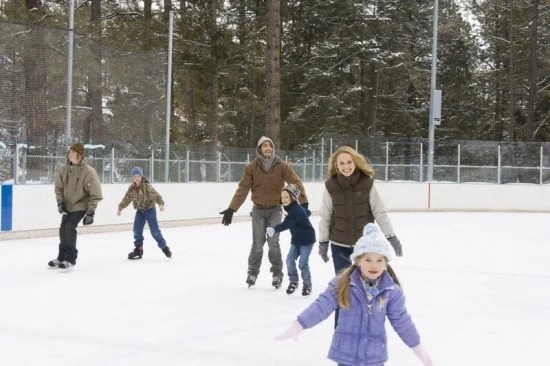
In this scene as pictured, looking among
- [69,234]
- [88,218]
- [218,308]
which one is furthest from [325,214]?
[69,234]

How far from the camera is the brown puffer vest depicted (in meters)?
4.85

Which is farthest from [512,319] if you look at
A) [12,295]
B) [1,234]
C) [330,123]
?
[330,123]

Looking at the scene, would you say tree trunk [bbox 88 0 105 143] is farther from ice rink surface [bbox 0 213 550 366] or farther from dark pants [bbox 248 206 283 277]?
dark pants [bbox 248 206 283 277]

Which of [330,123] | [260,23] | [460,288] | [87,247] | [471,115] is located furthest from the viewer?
[471,115]

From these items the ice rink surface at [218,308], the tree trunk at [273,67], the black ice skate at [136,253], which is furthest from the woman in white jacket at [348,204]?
the tree trunk at [273,67]

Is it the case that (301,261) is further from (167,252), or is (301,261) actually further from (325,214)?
(167,252)

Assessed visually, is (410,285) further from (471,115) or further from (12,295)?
(471,115)

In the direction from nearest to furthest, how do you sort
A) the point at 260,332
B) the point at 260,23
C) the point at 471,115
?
the point at 260,332 → the point at 260,23 → the point at 471,115

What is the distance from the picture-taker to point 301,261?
260 inches

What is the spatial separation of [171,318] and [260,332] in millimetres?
804

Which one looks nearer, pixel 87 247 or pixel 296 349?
pixel 296 349

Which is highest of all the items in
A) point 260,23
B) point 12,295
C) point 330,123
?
point 260,23

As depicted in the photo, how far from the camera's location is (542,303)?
6.50 m

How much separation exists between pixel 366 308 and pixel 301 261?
3580 mm
